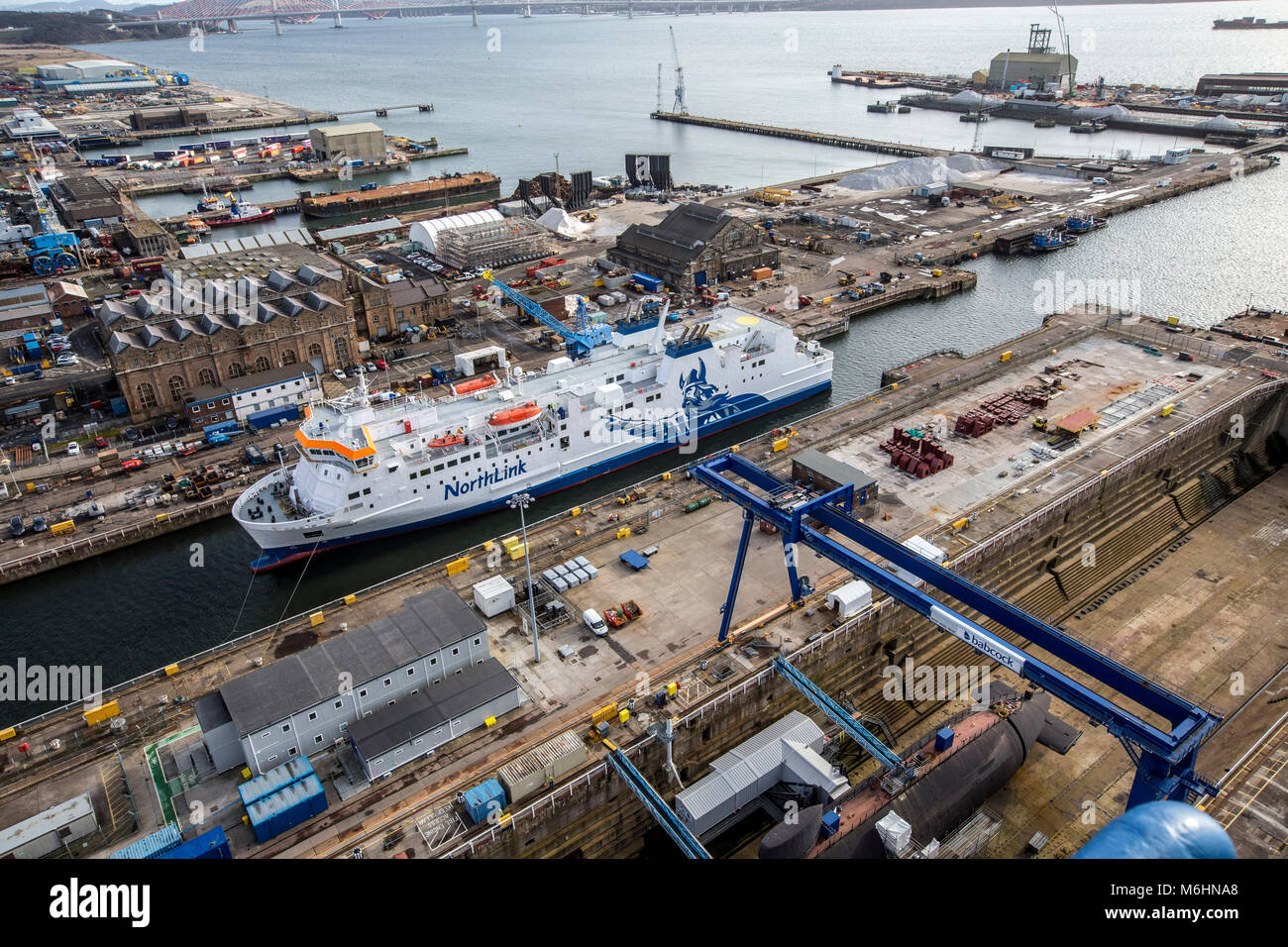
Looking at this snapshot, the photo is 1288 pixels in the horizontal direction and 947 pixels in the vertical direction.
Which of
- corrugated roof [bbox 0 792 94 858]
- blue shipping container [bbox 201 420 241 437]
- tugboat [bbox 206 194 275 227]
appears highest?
tugboat [bbox 206 194 275 227]

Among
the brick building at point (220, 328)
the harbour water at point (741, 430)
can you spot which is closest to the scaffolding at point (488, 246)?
the brick building at point (220, 328)

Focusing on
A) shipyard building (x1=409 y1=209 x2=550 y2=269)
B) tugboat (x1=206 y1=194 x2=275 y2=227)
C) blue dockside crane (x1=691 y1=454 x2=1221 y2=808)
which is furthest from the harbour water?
shipyard building (x1=409 y1=209 x2=550 y2=269)

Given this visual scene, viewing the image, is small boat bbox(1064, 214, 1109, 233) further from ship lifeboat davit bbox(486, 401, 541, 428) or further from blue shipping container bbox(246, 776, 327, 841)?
blue shipping container bbox(246, 776, 327, 841)

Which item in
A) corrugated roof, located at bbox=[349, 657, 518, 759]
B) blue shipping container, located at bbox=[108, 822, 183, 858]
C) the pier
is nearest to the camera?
blue shipping container, located at bbox=[108, 822, 183, 858]

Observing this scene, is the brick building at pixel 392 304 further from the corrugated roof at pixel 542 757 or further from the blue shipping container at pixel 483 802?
the blue shipping container at pixel 483 802

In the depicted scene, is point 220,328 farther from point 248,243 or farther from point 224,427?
point 248,243

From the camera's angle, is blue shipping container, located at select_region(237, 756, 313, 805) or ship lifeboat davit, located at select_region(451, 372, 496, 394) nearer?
blue shipping container, located at select_region(237, 756, 313, 805)
